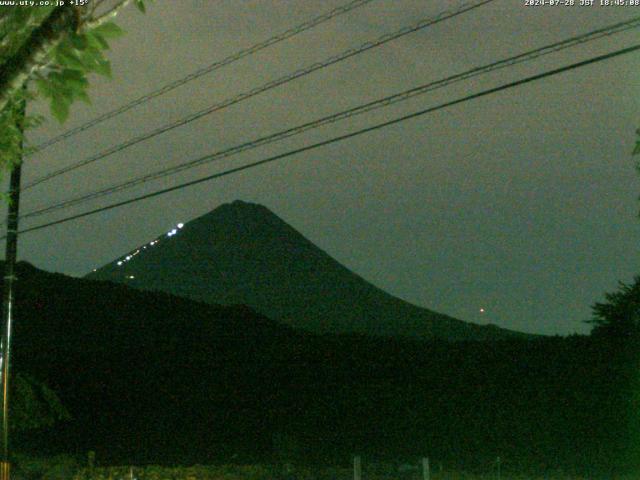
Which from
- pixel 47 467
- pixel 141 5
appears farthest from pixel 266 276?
pixel 141 5

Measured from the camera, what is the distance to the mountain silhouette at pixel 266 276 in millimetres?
69000

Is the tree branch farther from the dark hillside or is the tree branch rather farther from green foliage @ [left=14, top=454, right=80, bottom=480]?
the dark hillside

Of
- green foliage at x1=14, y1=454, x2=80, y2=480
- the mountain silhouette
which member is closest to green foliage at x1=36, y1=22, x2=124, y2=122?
green foliage at x1=14, y1=454, x2=80, y2=480

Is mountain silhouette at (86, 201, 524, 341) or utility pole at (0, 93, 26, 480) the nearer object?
utility pole at (0, 93, 26, 480)

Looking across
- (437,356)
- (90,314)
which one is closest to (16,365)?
(90,314)

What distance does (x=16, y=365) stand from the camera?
2728cm

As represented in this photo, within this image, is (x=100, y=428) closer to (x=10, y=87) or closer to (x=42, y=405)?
(x=42, y=405)

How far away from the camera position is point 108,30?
13.5 feet

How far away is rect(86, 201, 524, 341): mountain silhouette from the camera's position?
226ft

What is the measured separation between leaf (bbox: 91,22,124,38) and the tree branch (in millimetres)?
160

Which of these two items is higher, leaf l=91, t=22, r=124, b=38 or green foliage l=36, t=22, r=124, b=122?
leaf l=91, t=22, r=124, b=38

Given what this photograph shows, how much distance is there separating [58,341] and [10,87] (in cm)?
2905

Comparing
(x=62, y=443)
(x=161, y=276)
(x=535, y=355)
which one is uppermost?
(x=161, y=276)

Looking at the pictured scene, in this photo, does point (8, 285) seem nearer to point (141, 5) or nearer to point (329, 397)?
point (329, 397)
